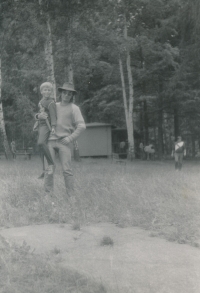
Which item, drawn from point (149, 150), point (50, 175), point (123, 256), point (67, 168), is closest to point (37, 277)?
point (123, 256)

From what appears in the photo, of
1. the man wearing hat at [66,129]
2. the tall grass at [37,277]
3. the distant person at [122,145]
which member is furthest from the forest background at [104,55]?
the tall grass at [37,277]

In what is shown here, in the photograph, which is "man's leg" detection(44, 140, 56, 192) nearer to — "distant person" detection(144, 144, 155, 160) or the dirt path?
the dirt path

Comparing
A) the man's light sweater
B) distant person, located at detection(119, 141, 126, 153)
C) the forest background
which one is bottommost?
distant person, located at detection(119, 141, 126, 153)

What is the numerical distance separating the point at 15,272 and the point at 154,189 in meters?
5.80

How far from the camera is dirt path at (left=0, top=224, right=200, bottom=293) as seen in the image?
340 cm

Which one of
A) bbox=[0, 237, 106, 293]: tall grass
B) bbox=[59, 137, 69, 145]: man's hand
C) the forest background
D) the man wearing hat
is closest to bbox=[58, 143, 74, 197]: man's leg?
the man wearing hat

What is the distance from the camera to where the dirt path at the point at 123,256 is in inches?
134

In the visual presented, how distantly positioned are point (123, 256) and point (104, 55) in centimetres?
3409

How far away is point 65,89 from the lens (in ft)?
25.9

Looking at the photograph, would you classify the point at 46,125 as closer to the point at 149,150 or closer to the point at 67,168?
the point at 67,168

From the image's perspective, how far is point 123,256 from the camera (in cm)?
423

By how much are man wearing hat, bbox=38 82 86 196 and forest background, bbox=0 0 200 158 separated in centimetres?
1378

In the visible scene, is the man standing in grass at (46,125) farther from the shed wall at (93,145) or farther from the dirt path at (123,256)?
the shed wall at (93,145)

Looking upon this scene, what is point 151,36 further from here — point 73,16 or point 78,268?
point 78,268
